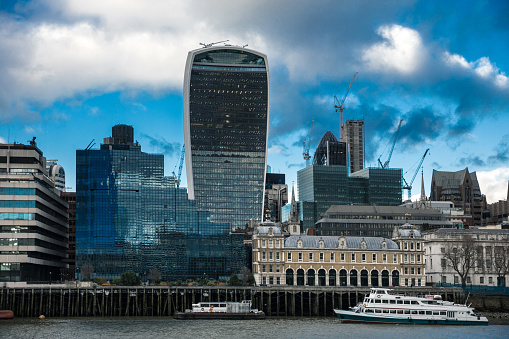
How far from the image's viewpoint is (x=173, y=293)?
17112 cm

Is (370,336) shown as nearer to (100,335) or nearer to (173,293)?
(100,335)

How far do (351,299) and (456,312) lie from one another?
3050 cm

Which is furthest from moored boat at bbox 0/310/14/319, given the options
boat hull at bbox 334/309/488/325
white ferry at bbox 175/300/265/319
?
boat hull at bbox 334/309/488/325

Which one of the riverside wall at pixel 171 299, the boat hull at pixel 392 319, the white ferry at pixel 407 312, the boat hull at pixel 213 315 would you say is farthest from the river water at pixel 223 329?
the riverside wall at pixel 171 299

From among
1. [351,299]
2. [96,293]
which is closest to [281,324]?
[351,299]

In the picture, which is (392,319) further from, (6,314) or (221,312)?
(6,314)

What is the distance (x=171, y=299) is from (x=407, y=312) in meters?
53.4

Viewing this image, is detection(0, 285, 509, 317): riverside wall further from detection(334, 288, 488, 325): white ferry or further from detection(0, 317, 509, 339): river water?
detection(334, 288, 488, 325): white ferry

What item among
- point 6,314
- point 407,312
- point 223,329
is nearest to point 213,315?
point 223,329

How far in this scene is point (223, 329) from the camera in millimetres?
135125

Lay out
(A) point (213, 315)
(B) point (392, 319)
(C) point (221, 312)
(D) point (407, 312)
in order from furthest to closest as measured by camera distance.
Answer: (C) point (221, 312)
(A) point (213, 315)
(D) point (407, 312)
(B) point (392, 319)

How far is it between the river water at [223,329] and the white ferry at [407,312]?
3178 mm

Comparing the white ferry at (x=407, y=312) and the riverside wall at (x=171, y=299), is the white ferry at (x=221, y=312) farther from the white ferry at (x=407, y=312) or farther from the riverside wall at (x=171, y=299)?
the white ferry at (x=407, y=312)

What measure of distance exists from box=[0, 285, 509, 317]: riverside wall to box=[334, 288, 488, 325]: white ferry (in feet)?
63.0
